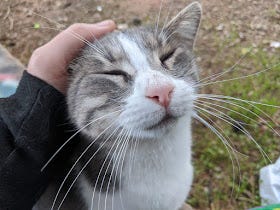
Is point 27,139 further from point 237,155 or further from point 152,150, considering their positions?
point 237,155

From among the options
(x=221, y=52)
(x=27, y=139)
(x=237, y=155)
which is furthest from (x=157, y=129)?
(x=221, y=52)

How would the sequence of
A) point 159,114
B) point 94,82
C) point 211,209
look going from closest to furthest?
1. point 159,114
2. point 94,82
3. point 211,209

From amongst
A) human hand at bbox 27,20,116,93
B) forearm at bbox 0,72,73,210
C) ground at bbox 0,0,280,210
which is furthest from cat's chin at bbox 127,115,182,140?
ground at bbox 0,0,280,210

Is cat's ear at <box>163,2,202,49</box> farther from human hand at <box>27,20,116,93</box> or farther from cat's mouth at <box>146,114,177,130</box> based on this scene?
cat's mouth at <box>146,114,177,130</box>

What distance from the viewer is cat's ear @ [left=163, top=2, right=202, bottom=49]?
1.73 meters

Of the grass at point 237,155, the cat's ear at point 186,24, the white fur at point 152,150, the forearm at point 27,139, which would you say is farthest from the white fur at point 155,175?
the grass at point 237,155

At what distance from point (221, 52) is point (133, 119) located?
1.83 m

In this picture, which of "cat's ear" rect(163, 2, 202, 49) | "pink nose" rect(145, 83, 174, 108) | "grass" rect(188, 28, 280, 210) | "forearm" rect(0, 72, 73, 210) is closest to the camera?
"pink nose" rect(145, 83, 174, 108)

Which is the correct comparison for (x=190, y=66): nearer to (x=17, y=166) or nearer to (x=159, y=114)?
(x=159, y=114)

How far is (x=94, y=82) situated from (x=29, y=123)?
27cm

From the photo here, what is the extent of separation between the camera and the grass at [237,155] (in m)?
2.43

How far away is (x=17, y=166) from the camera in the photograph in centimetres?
158

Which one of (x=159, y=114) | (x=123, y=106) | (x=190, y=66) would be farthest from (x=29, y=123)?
(x=190, y=66)

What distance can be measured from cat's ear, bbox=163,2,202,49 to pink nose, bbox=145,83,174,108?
1.33 ft
